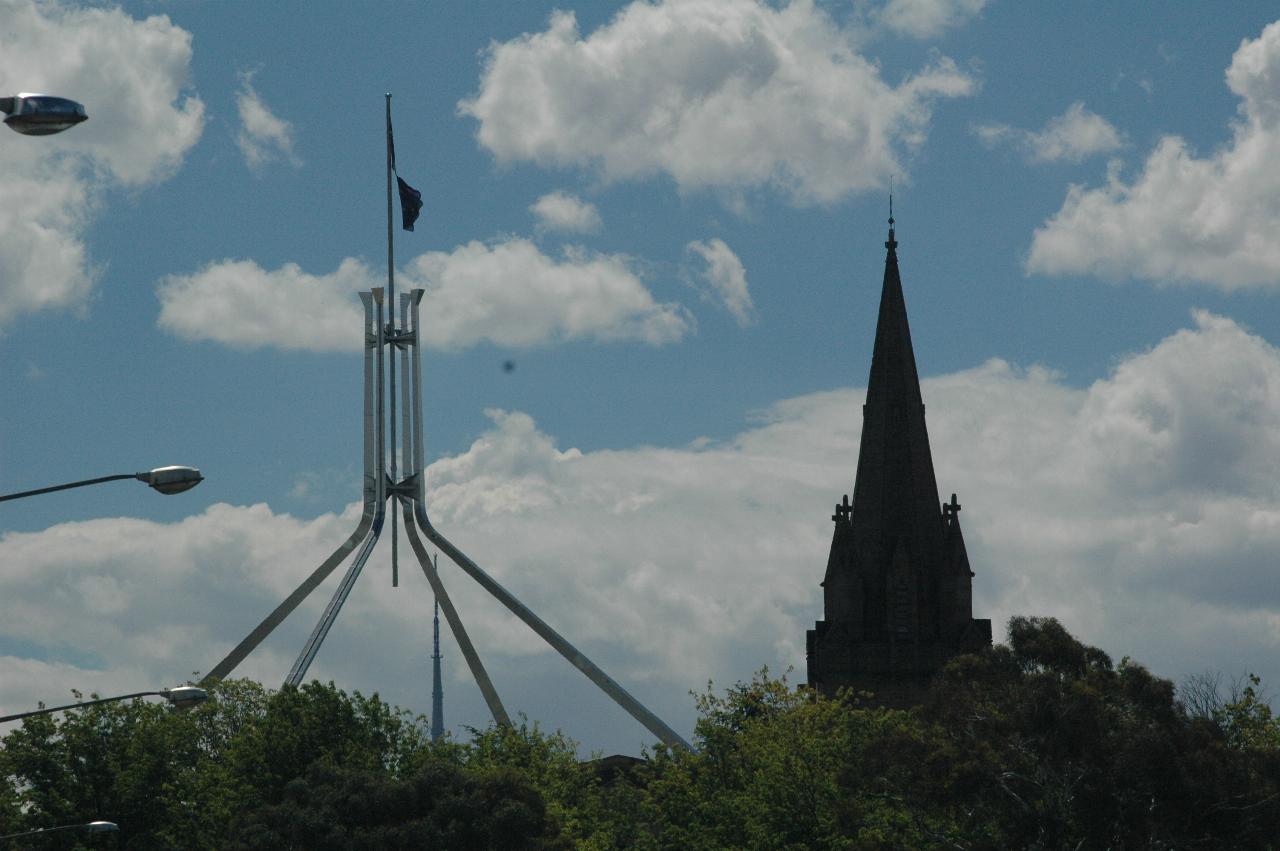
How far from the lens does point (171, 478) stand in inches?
1117

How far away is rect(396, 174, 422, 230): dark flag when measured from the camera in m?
84.5

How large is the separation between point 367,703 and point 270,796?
5.02 m

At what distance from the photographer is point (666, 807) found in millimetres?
72250

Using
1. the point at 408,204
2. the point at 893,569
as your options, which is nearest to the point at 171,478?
the point at 408,204

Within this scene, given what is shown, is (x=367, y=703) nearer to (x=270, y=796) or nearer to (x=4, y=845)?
(x=270, y=796)

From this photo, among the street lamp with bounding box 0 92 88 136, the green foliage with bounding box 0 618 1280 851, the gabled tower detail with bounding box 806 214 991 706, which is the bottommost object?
the green foliage with bounding box 0 618 1280 851

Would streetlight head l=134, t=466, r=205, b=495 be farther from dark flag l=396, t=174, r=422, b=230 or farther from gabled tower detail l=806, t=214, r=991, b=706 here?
gabled tower detail l=806, t=214, r=991, b=706

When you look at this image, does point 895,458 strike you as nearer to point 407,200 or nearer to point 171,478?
point 407,200

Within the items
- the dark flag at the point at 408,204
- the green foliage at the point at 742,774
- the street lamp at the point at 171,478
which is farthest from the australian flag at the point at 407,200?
the street lamp at the point at 171,478

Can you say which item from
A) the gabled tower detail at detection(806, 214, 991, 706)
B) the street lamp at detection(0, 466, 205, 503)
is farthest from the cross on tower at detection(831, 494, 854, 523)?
the street lamp at detection(0, 466, 205, 503)

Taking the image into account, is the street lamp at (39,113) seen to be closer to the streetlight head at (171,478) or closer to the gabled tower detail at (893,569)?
the streetlight head at (171,478)

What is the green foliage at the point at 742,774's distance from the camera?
1956 inches

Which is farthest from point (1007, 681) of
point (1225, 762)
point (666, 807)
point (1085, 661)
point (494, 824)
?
point (666, 807)

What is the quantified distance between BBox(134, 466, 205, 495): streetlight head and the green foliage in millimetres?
25919
